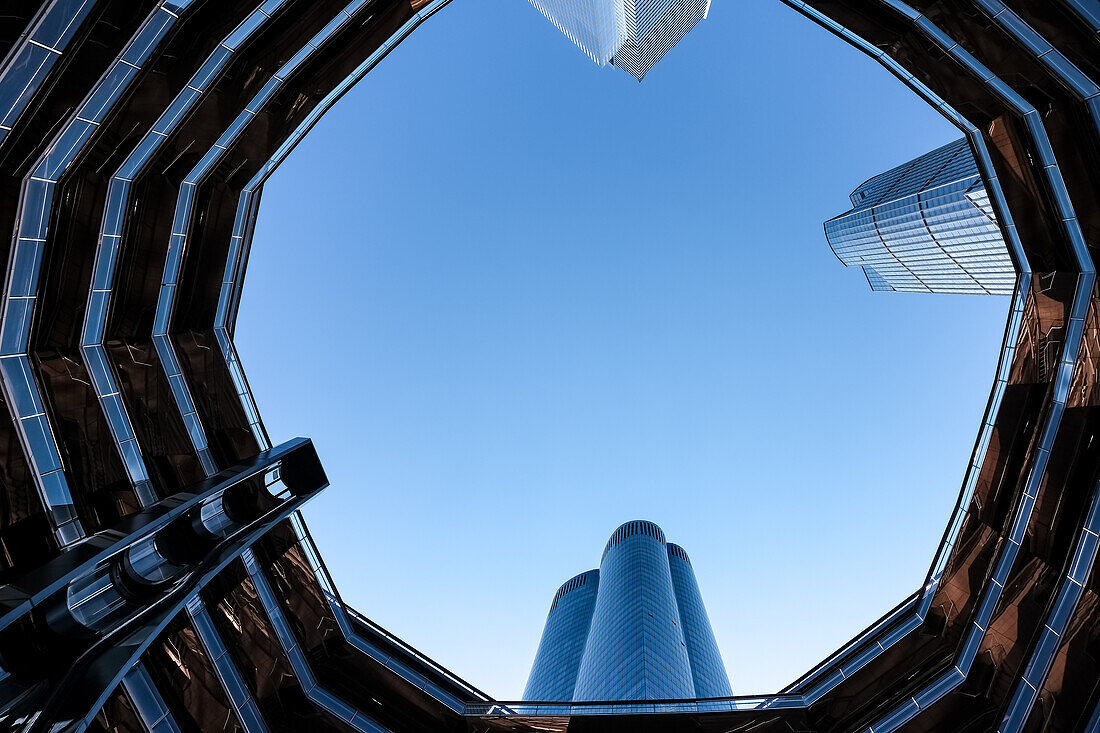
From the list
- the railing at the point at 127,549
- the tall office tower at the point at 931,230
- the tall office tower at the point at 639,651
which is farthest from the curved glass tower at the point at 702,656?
the railing at the point at 127,549

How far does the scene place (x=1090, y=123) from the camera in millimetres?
18891

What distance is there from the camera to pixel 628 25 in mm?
103000

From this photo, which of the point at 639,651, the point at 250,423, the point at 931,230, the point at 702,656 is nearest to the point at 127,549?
the point at 250,423

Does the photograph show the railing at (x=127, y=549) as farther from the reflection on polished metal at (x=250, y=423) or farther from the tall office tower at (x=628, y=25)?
the tall office tower at (x=628, y=25)

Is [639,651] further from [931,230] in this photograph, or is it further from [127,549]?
[127,549]

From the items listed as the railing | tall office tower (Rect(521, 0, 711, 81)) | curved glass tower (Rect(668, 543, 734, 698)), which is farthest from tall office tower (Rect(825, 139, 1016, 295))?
curved glass tower (Rect(668, 543, 734, 698))

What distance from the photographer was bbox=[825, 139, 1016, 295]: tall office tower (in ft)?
284

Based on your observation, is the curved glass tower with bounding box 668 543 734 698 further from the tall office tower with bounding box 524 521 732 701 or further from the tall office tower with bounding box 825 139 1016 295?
the tall office tower with bounding box 825 139 1016 295

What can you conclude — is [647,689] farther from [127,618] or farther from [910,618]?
[127,618]

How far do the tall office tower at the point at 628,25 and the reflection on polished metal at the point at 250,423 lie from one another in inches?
3252

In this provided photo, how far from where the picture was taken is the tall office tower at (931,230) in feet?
284

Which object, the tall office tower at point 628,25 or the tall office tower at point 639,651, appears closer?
the tall office tower at point 628,25

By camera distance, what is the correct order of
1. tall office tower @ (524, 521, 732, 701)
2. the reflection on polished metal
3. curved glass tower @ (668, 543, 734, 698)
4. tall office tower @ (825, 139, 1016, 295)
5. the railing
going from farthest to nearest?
curved glass tower @ (668, 543, 734, 698), tall office tower @ (524, 521, 732, 701), tall office tower @ (825, 139, 1016, 295), the reflection on polished metal, the railing

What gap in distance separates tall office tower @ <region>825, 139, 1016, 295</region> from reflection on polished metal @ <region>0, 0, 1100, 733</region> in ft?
207
